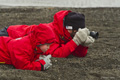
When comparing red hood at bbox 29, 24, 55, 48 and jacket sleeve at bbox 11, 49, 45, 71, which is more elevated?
red hood at bbox 29, 24, 55, 48

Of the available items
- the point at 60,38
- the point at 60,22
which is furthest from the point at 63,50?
the point at 60,22

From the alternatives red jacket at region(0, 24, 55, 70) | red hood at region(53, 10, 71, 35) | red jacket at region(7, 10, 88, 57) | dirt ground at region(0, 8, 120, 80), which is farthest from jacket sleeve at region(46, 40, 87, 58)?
red jacket at region(0, 24, 55, 70)

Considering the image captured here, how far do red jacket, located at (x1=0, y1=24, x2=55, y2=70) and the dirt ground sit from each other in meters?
0.11

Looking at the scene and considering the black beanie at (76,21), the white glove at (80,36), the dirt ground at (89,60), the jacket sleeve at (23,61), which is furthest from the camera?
the black beanie at (76,21)

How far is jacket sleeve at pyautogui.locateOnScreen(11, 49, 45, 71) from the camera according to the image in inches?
86.7

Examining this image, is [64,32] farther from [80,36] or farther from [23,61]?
[23,61]

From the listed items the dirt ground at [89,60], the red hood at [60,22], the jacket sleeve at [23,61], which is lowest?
the dirt ground at [89,60]

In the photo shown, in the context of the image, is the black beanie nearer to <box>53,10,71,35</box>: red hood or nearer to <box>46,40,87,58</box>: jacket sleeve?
<box>53,10,71,35</box>: red hood

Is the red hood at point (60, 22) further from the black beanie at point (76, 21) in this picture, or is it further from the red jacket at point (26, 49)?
the red jacket at point (26, 49)

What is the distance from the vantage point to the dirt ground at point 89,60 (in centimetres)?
207

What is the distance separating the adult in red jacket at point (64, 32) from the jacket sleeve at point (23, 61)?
0.46 metres

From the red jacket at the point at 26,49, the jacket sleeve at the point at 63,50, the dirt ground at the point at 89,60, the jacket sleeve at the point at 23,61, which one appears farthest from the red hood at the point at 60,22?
the jacket sleeve at the point at 23,61
